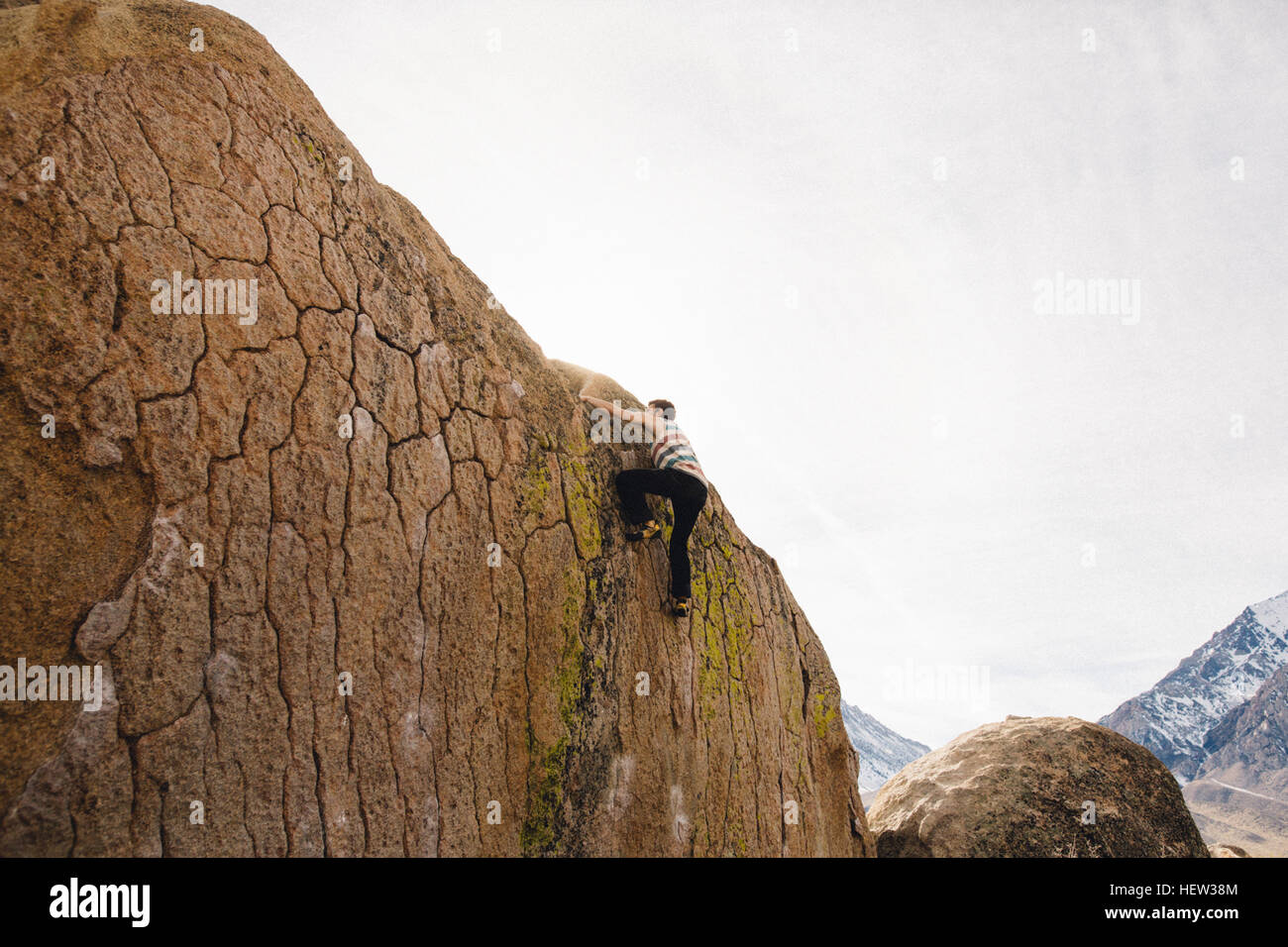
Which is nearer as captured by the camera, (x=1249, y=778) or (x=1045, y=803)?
(x=1045, y=803)

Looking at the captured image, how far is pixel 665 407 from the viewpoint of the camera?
7492mm

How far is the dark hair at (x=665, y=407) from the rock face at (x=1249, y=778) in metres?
156

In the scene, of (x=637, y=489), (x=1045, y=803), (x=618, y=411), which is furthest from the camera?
(x=1045, y=803)

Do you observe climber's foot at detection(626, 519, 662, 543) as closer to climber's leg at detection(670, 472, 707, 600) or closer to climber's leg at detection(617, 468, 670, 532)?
climber's leg at detection(617, 468, 670, 532)

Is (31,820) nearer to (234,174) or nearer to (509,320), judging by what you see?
(234,174)

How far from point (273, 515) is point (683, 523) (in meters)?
A: 3.52

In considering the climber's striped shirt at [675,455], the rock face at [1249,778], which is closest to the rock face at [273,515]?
the climber's striped shirt at [675,455]

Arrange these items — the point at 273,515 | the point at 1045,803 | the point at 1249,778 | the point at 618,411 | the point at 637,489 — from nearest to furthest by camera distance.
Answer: the point at 273,515
the point at 637,489
the point at 618,411
the point at 1045,803
the point at 1249,778

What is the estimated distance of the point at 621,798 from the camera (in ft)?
19.7

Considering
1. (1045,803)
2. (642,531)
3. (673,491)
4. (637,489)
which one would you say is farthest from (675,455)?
(1045,803)

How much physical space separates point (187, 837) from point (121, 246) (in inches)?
133

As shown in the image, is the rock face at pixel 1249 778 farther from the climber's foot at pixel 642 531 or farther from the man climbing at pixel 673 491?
the climber's foot at pixel 642 531

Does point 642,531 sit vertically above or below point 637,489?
below

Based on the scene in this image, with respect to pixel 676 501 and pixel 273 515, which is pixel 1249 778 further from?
pixel 273 515
